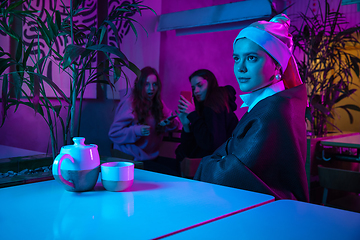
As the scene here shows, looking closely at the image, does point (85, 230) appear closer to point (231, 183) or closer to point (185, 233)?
point (185, 233)

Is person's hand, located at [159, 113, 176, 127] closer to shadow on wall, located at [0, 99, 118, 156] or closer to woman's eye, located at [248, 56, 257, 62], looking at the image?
shadow on wall, located at [0, 99, 118, 156]

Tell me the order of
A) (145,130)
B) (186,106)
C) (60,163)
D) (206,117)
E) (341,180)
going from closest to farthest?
(60,163) → (341,180) → (206,117) → (186,106) → (145,130)

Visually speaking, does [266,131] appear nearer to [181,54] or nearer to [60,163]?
[60,163]

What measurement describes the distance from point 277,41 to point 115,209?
33.5 inches


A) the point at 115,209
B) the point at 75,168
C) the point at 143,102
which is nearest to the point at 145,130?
the point at 143,102

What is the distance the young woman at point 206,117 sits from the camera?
235cm

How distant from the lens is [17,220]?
638 mm

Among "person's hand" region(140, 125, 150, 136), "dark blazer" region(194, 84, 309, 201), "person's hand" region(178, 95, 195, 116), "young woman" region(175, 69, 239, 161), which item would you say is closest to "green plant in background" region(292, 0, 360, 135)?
"young woman" region(175, 69, 239, 161)

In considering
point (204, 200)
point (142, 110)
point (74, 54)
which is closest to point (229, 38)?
point (142, 110)

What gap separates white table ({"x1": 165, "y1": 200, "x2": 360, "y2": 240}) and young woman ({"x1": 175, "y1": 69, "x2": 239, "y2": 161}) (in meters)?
1.60

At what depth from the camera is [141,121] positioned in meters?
2.85

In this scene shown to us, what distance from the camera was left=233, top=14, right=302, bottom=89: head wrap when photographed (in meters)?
1.19

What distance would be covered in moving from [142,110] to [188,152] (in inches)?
22.5

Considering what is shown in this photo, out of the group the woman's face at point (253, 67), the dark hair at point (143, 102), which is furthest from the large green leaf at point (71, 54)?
the dark hair at point (143, 102)
